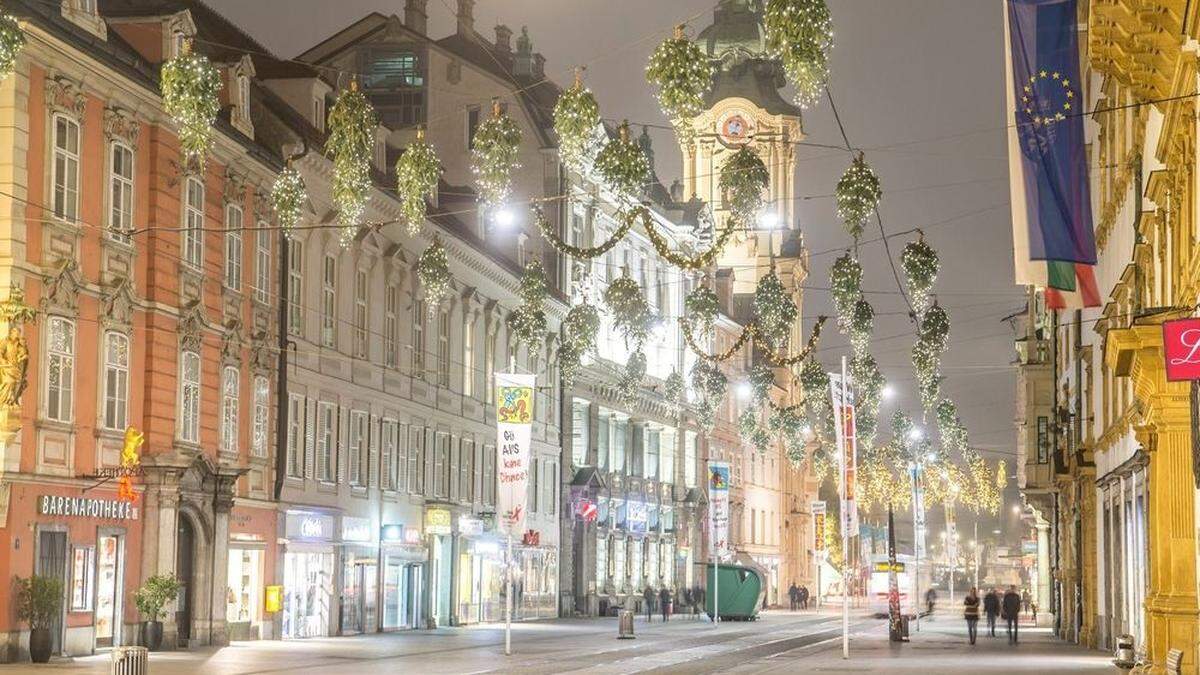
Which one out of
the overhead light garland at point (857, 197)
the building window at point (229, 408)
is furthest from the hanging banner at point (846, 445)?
the building window at point (229, 408)

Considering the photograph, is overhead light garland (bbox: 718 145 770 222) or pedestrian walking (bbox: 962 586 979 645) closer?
overhead light garland (bbox: 718 145 770 222)

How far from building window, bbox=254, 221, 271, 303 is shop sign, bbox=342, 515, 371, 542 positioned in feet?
26.8

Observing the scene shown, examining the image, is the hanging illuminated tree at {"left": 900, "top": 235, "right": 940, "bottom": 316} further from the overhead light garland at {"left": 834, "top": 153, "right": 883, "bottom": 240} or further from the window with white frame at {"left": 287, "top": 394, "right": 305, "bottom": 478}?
the window with white frame at {"left": 287, "top": 394, "right": 305, "bottom": 478}

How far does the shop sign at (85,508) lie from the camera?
36.5 metres

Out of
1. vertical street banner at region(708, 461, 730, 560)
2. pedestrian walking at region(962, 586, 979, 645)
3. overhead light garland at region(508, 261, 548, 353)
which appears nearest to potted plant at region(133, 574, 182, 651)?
overhead light garland at region(508, 261, 548, 353)

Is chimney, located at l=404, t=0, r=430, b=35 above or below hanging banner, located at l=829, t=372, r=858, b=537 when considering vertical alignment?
above

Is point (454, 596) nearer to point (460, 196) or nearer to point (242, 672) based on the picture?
point (460, 196)

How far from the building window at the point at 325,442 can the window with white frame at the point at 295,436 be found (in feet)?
4.69

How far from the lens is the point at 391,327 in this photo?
192 feet

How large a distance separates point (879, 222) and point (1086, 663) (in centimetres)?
1013

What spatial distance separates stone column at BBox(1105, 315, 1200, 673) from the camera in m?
28.5

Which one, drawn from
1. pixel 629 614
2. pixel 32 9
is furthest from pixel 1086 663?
pixel 32 9

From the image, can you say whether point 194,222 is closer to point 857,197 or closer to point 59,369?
point 59,369

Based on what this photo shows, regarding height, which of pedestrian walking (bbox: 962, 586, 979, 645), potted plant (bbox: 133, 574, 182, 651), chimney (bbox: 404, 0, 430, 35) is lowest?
pedestrian walking (bbox: 962, 586, 979, 645)
